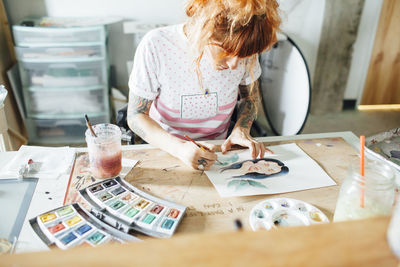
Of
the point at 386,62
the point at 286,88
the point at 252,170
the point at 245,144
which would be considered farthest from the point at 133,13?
the point at 386,62

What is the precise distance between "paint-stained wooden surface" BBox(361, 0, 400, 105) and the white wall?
13 centimetres

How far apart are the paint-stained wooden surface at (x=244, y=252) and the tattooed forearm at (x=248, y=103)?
3.04 feet

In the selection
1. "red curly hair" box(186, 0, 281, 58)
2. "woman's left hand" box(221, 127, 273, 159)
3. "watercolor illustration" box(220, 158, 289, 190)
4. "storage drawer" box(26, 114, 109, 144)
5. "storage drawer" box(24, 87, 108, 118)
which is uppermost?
"red curly hair" box(186, 0, 281, 58)

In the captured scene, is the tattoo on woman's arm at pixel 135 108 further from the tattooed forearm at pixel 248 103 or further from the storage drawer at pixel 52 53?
the storage drawer at pixel 52 53

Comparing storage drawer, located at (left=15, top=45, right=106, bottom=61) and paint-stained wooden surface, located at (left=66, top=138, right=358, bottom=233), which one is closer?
paint-stained wooden surface, located at (left=66, top=138, right=358, bottom=233)

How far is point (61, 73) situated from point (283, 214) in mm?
2040

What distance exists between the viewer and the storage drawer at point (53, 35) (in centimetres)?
218

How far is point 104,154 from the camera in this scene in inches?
35.0

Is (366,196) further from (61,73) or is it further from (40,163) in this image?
(61,73)

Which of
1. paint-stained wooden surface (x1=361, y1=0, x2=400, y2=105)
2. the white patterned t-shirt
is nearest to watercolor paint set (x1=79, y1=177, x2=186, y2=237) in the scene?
the white patterned t-shirt

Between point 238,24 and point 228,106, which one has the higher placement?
point 238,24

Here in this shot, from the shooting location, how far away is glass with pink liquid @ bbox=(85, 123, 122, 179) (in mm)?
882

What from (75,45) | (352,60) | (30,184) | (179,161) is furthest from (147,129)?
(352,60)

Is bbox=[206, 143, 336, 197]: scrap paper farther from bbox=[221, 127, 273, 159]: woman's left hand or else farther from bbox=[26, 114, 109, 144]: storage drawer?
bbox=[26, 114, 109, 144]: storage drawer
